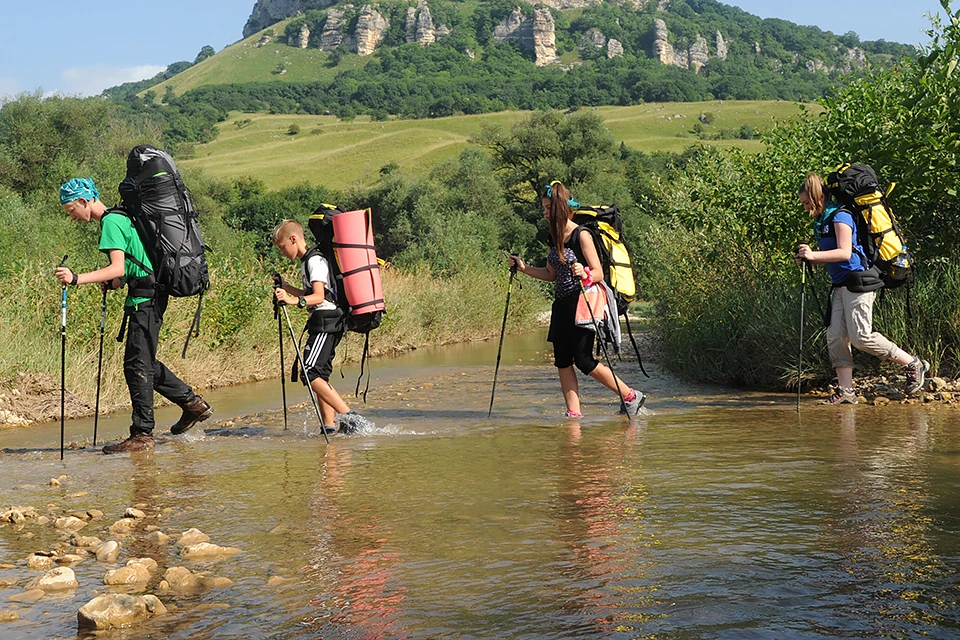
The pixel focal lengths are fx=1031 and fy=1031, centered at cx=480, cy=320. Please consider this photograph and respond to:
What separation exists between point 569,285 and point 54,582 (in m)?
5.89

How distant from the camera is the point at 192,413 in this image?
944 cm

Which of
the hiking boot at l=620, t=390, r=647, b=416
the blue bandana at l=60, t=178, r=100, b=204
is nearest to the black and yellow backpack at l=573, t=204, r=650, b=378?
the hiking boot at l=620, t=390, r=647, b=416

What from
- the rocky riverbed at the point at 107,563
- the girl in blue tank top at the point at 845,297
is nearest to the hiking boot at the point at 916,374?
the girl in blue tank top at the point at 845,297

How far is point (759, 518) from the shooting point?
5.75m

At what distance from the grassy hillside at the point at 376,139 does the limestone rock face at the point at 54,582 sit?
265 feet

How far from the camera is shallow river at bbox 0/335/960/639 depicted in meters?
4.30

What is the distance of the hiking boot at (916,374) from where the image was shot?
9984 millimetres

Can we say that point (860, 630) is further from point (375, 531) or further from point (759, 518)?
point (375, 531)

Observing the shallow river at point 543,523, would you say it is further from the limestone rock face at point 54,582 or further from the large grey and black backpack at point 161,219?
the large grey and black backpack at point 161,219

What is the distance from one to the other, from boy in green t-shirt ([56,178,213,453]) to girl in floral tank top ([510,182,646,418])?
3273 millimetres

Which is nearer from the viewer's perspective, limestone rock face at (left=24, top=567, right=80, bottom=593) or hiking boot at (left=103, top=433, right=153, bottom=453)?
limestone rock face at (left=24, top=567, right=80, bottom=593)

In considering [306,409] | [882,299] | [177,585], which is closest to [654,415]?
[882,299]

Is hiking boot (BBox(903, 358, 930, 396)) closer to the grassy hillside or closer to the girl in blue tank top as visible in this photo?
the girl in blue tank top

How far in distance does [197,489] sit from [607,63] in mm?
191758
